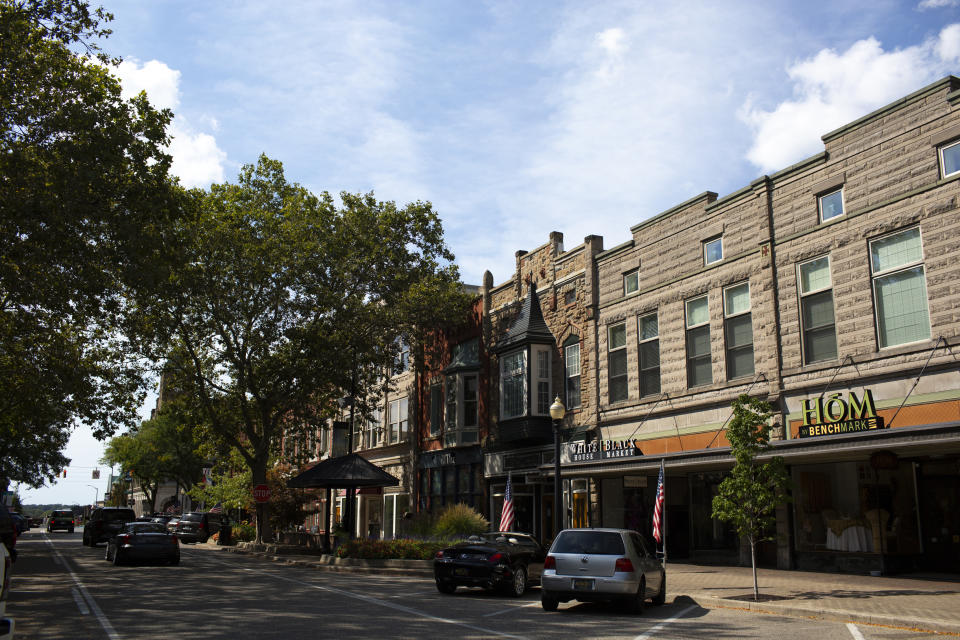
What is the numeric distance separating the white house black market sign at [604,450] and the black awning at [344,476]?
635 centimetres

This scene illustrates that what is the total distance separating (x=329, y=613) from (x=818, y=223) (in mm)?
15195

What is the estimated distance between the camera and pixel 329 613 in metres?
13.0

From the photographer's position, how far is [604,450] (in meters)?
25.4

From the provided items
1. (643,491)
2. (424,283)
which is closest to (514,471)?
(643,491)

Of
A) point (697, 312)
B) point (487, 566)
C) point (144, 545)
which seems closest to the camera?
point (487, 566)

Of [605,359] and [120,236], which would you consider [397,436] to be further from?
[120,236]

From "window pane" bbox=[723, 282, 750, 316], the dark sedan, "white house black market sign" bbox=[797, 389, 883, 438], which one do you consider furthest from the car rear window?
"window pane" bbox=[723, 282, 750, 316]

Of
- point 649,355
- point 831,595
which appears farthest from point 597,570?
point 649,355

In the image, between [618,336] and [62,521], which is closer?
[618,336]

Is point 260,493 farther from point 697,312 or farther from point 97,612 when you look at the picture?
point 97,612

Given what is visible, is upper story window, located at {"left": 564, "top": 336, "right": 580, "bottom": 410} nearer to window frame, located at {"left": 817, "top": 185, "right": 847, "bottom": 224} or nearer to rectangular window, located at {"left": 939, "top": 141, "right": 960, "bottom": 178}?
window frame, located at {"left": 817, "top": 185, "right": 847, "bottom": 224}

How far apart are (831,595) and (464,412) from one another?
2124 cm

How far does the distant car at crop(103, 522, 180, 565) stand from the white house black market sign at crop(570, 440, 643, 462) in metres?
12.9

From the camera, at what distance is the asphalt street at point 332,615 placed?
1111 centimetres
